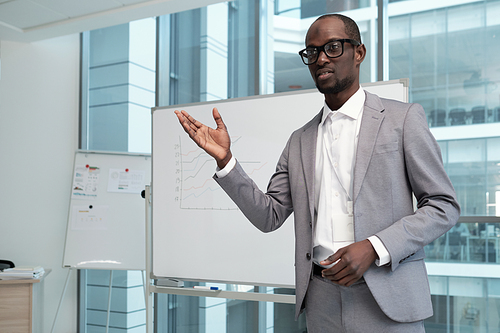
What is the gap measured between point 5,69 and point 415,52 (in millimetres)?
3535

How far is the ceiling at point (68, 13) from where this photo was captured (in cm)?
331

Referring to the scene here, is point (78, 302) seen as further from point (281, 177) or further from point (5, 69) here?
point (281, 177)

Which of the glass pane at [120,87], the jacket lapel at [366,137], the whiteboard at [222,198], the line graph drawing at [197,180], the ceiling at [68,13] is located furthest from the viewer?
the glass pane at [120,87]

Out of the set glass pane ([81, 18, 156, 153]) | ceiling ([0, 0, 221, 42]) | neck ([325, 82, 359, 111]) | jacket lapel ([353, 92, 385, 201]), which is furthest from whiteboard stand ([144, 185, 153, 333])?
jacket lapel ([353, 92, 385, 201])

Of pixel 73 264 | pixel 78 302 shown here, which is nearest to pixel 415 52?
pixel 73 264

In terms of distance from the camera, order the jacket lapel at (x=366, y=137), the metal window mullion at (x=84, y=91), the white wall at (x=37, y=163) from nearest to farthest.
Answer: the jacket lapel at (x=366, y=137)
the white wall at (x=37, y=163)
the metal window mullion at (x=84, y=91)

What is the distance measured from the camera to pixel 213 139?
117 cm

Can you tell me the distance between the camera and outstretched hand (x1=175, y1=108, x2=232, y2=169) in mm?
1129

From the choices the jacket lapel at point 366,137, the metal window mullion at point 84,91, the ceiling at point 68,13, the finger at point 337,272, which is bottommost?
the finger at point 337,272

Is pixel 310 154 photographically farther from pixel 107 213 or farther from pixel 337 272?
pixel 107 213

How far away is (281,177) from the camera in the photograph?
1.28 metres

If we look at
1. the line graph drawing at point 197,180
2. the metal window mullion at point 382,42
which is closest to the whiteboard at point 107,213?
the line graph drawing at point 197,180

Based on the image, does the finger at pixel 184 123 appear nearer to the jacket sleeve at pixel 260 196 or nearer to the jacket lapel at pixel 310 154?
the jacket sleeve at pixel 260 196

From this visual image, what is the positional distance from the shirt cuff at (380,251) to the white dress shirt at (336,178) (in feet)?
0.41
